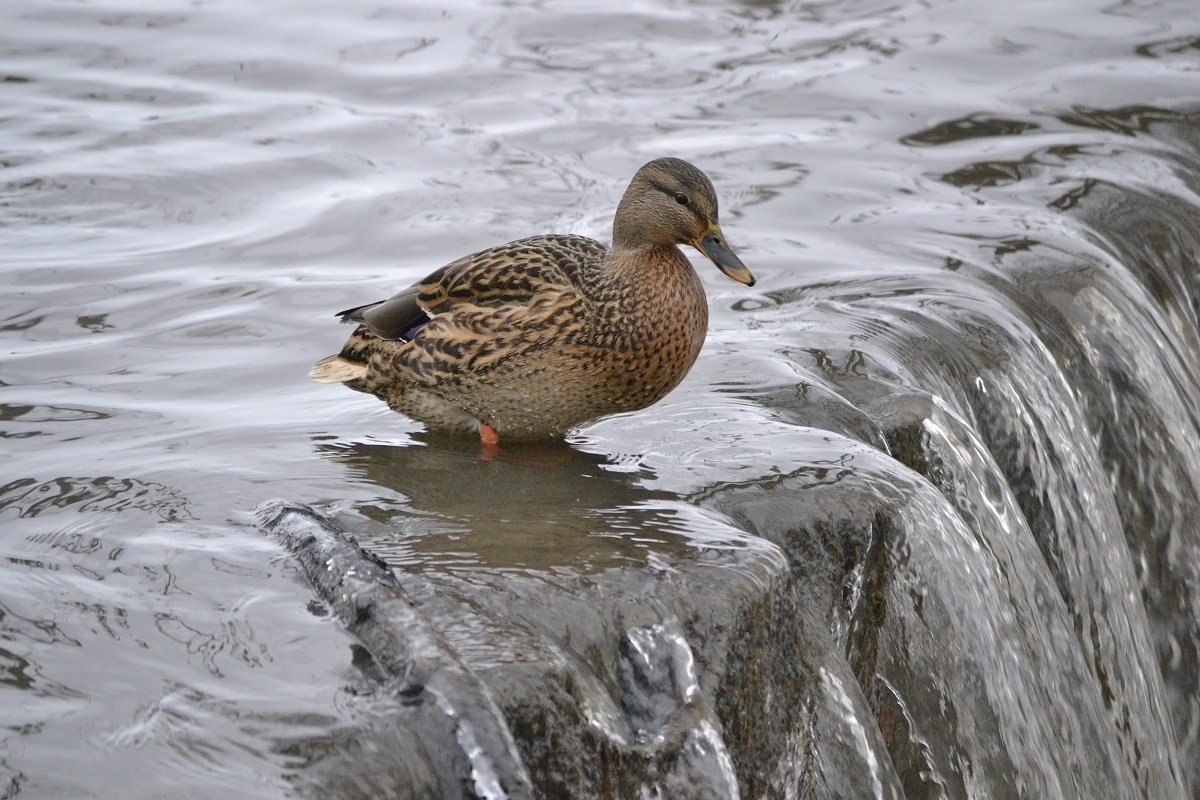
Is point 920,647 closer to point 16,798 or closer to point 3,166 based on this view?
point 16,798

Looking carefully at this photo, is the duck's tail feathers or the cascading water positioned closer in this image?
the cascading water

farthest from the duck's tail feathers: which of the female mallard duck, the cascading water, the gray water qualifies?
the cascading water

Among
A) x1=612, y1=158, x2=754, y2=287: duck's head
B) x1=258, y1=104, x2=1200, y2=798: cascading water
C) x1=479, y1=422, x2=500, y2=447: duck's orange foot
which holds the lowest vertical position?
x1=258, y1=104, x2=1200, y2=798: cascading water

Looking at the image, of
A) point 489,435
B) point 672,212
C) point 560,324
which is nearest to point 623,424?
point 489,435

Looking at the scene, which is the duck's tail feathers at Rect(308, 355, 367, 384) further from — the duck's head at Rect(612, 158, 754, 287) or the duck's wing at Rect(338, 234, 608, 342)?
the duck's head at Rect(612, 158, 754, 287)

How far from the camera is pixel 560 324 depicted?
4.98m

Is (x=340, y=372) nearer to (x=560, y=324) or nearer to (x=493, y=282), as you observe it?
(x=493, y=282)

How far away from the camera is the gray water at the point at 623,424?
3.52m

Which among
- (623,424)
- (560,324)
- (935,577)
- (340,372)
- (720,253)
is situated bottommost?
(935,577)

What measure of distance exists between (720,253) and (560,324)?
1.93ft

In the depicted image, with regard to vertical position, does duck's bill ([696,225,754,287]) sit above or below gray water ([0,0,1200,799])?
above

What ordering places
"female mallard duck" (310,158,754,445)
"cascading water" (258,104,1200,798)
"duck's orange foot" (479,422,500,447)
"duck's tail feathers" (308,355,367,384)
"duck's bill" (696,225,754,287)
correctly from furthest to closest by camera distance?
1. "duck's tail feathers" (308,355,367,384)
2. "duck's orange foot" (479,422,500,447)
3. "duck's bill" (696,225,754,287)
4. "female mallard duck" (310,158,754,445)
5. "cascading water" (258,104,1200,798)

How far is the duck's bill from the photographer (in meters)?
5.08

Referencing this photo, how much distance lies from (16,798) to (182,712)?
39cm
